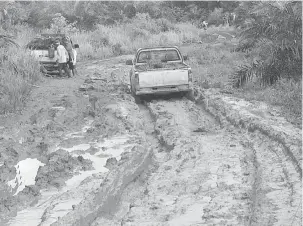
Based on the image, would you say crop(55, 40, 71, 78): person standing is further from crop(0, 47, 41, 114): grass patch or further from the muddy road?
the muddy road

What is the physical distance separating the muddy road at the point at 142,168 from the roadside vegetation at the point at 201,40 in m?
1.73

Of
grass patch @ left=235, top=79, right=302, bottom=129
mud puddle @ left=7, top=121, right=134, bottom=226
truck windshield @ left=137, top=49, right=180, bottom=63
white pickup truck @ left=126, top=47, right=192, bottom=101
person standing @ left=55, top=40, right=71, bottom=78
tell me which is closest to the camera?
mud puddle @ left=7, top=121, right=134, bottom=226

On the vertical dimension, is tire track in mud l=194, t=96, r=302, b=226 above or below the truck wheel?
above

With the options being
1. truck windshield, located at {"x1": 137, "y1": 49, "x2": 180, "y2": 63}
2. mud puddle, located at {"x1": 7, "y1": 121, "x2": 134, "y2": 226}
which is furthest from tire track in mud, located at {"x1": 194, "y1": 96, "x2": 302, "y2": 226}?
truck windshield, located at {"x1": 137, "y1": 49, "x2": 180, "y2": 63}

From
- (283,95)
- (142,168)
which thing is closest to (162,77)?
(283,95)

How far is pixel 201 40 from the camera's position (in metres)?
38.2

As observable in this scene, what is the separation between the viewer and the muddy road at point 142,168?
6387mm

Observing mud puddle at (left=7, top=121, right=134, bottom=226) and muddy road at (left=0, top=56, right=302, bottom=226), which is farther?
mud puddle at (left=7, top=121, right=134, bottom=226)

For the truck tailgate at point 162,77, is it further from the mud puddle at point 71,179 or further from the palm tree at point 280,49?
the mud puddle at point 71,179

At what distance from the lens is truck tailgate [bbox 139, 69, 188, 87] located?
15188mm

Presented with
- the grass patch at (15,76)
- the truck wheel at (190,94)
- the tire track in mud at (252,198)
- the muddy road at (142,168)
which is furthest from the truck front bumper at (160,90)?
the tire track in mud at (252,198)

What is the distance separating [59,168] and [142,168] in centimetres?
131

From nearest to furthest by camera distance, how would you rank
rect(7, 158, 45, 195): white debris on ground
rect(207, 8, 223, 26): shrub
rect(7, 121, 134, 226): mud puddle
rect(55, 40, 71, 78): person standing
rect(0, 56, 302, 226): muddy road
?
rect(0, 56, 302, 226): muddy road → rect(7, 121, 134, 226): mud puddle → rect(7, 158, 45, 195): white debris on ground → rect(55, 40, 71, 78): person standing → rect(207, 8, 223, 26): shrub

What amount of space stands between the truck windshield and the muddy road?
2754 mm
